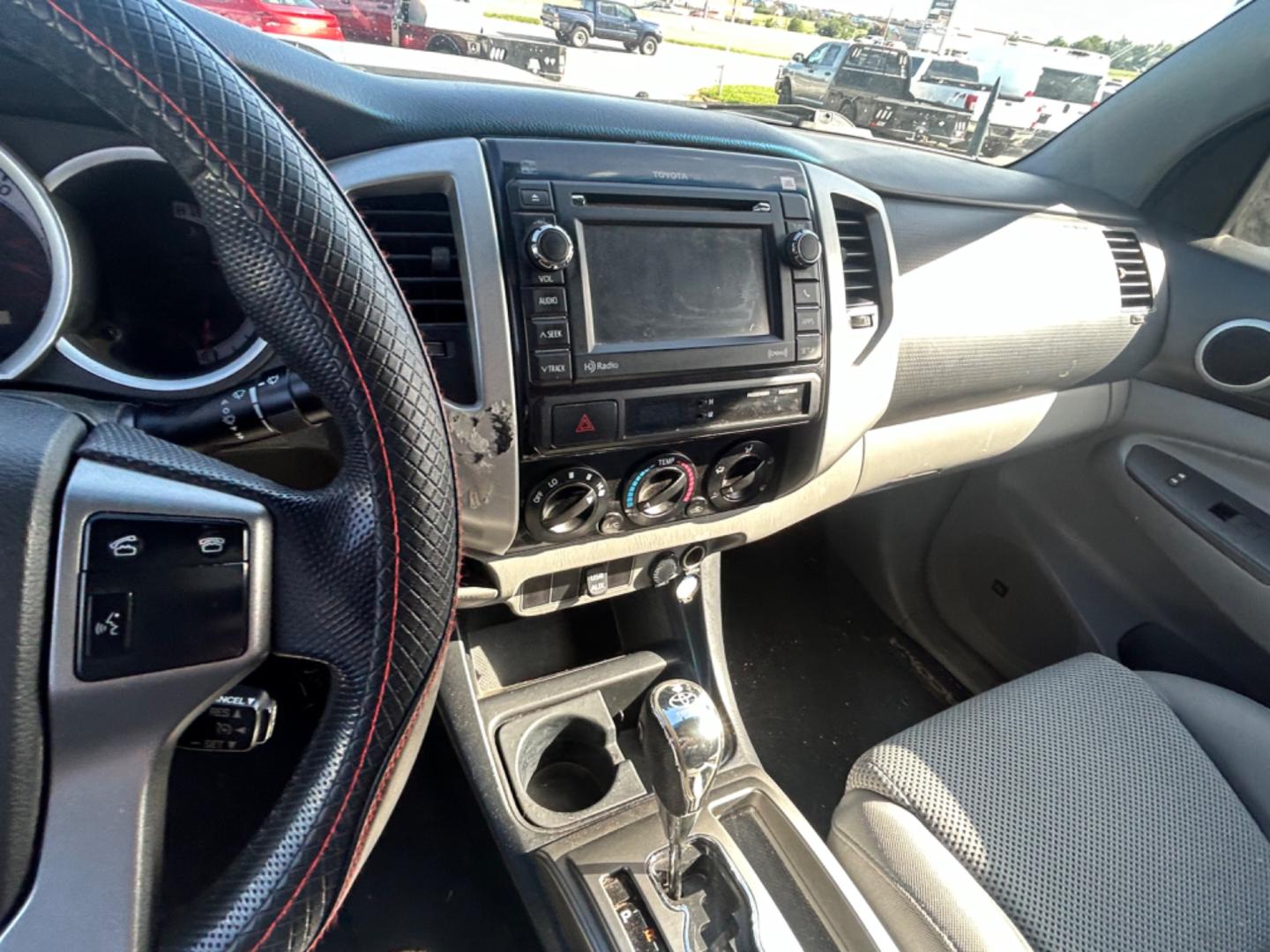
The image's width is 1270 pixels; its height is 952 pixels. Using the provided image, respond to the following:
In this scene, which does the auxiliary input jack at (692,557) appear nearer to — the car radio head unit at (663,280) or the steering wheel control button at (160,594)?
the car radio head unit at (663,280)

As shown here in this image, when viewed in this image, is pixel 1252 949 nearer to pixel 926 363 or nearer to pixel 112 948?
pixel 926 363

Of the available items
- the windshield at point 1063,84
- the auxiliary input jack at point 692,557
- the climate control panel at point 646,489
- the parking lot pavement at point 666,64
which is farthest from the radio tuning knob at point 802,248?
the windshield at point 1063,84

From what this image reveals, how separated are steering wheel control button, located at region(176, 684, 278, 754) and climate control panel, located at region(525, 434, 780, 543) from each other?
1.43ft

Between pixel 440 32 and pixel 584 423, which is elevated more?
pixel 440 32

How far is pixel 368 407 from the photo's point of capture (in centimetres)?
56

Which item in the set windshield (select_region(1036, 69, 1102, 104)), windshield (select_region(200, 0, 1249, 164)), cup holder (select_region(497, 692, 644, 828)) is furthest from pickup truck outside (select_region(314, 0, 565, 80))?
windshield (select_region(1036, 69, 1102, 104))

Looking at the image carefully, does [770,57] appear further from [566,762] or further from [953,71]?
[566,762]

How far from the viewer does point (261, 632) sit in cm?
62

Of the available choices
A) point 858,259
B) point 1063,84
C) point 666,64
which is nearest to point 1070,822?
point 858,259

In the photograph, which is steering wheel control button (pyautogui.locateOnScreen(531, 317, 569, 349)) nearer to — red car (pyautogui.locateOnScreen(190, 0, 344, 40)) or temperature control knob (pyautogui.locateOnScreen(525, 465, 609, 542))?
temperature control knob (pyautogui.locateOnScreen(525, 465, 609, 542))

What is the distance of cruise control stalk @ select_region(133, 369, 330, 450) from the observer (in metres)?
0.71

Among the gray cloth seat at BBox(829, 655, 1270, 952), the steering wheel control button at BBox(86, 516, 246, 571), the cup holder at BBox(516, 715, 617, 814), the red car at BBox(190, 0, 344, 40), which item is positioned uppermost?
the red car at BBox(190, 0, 344, 40)

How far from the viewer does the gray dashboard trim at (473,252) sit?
0.88m

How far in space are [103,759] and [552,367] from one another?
55 centimetres
